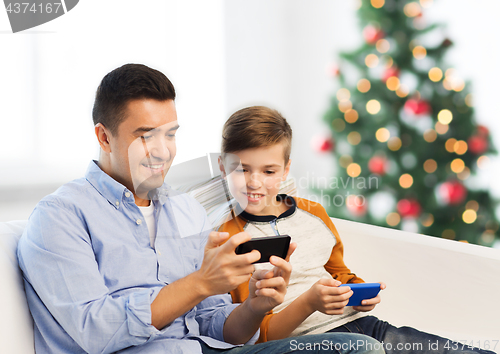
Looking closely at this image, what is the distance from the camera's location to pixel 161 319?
794 mm

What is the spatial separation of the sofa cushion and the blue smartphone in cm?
68

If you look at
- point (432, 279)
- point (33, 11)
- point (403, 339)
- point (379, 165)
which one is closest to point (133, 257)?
point (403, 339)

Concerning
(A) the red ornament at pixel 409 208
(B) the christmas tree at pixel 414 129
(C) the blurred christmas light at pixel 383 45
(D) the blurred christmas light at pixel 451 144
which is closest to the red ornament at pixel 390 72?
(B) the christmas tree at pixel 414 129

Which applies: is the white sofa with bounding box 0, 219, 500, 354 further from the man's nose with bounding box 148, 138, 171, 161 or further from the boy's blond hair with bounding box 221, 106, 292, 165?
the man's nose with bounding box 148, 138, 171, 161

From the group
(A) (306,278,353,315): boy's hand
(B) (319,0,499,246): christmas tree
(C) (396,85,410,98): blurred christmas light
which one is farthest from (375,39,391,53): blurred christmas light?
(A) (306,278,353,315): boy's hand

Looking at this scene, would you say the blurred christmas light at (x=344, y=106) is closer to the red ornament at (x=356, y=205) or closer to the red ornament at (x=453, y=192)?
the red ornament at (x=356, y=205)

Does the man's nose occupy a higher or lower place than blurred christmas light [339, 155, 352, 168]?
higher

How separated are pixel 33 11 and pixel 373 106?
2001mm

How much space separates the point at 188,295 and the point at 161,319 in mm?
66

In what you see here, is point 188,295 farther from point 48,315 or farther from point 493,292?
point 493,292

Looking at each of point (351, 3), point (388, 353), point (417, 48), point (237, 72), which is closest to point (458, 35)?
point (417, 48)

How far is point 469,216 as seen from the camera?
2.38 meters

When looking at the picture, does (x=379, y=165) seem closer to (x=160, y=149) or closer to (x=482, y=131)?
(x=482, y=131)

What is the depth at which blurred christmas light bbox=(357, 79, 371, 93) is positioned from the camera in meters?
2.55
